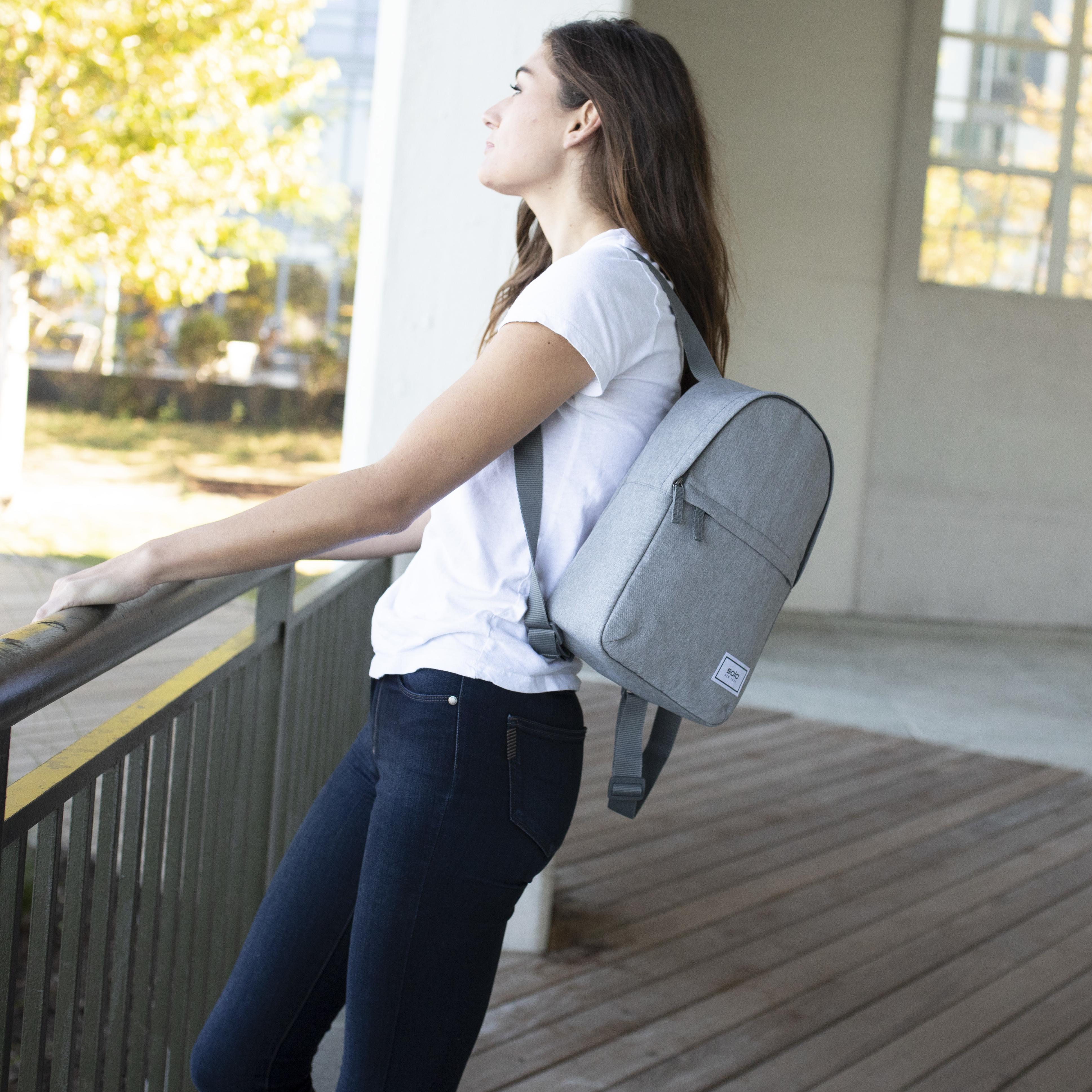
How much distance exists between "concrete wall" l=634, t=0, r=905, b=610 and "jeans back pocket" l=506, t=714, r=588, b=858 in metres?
6.29

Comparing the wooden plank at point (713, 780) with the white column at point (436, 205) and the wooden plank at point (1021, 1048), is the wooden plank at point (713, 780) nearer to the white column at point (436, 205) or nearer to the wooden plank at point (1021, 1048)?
the white column at point (436, 205)

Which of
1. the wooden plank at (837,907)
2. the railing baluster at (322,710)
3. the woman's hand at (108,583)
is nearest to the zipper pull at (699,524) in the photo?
the woman's hand at (108,583)

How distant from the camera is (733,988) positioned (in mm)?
2479

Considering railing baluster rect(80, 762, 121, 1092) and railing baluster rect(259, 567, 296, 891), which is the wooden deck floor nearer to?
railing baluster rect(259, 567, 296, 891)

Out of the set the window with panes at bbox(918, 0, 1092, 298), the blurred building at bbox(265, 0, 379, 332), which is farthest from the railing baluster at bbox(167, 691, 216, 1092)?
the blurred building at bbox(265, 0, 379, 332)

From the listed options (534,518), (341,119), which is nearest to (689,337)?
(534,518)

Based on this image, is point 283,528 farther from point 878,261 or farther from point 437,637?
point 878,261

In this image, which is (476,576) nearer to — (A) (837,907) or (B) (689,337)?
(B) (689,337)

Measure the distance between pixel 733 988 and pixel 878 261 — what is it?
238 inches

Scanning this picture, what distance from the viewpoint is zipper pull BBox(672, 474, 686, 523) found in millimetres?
1081

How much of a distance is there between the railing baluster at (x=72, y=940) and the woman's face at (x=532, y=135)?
0.76 m

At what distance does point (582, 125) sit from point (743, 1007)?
1845 mm

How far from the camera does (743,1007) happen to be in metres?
2.40

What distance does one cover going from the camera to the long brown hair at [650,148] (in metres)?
1.22
